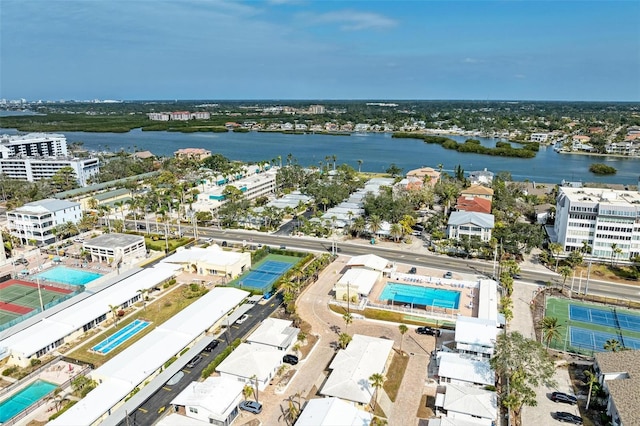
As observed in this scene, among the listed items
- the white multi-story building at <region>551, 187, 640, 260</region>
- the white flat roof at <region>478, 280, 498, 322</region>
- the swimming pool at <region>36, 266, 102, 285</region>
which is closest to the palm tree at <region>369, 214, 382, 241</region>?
the white flat roof at <region>478, 280, 498, 322</region>

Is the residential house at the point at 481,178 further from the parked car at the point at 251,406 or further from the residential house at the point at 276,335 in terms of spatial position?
the parked car at the point at 251,406

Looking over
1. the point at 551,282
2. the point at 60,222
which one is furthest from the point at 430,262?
the point at 60,222

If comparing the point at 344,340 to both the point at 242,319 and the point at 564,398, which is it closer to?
the point at 242,319

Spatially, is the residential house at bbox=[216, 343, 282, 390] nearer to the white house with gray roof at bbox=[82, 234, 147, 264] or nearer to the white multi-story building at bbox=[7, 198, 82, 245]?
the white house with gray roof at bbox=[82, 234, 147, 264]

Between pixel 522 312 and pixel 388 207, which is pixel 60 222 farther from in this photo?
pixel 522 312

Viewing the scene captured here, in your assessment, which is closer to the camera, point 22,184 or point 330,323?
point 330,323

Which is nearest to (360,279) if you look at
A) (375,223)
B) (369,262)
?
(369,262)
